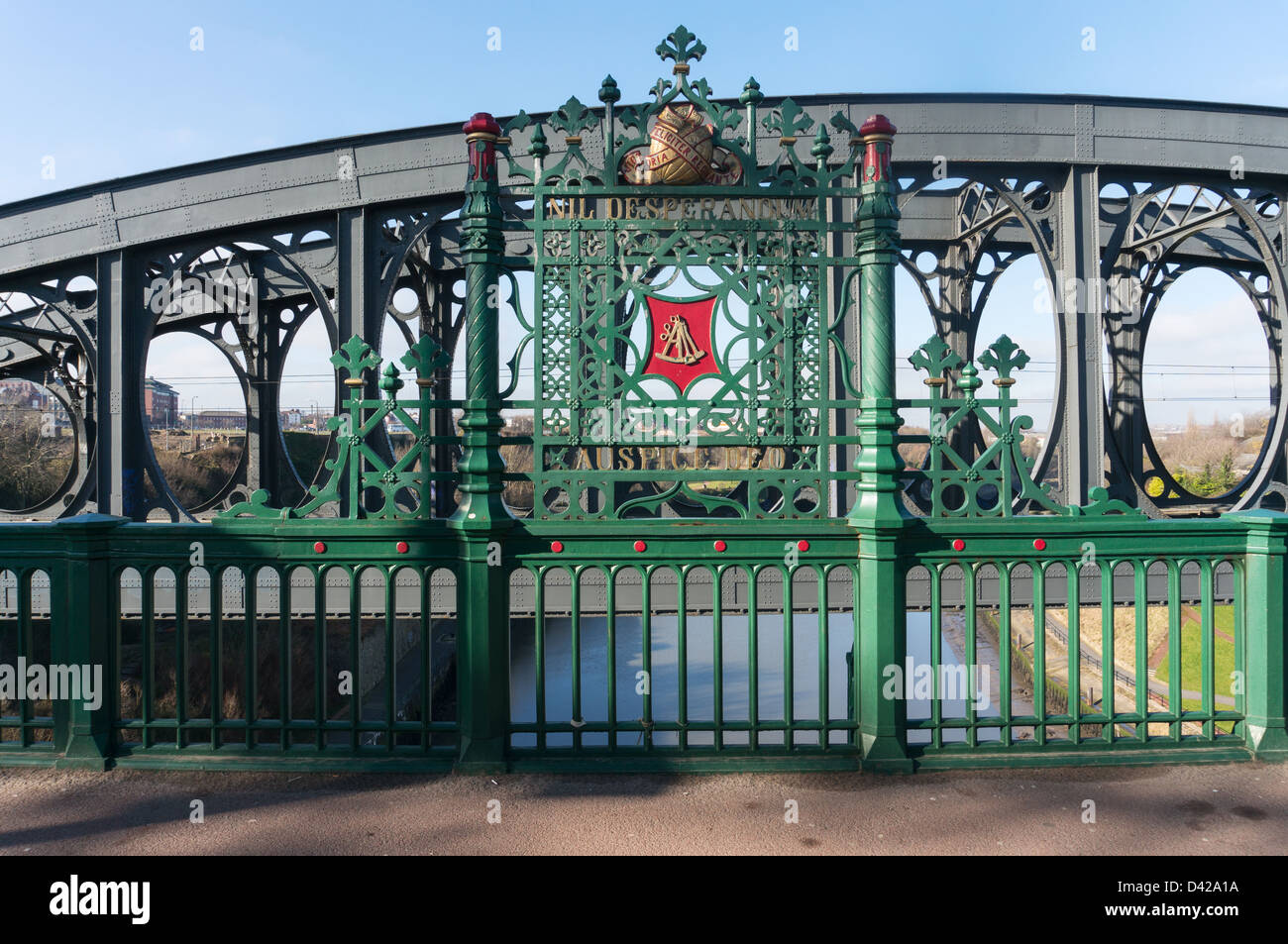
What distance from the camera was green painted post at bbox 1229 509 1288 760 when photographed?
15.7ft

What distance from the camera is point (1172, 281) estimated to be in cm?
1850

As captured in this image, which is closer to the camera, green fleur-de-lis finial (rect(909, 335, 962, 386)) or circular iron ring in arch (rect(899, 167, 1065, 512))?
green fleur-de-lis finial (rect(909, 335, 962, 386))

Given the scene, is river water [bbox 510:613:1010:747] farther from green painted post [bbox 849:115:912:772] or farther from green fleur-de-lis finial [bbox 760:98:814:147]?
green fleur-de-lis finial [bbox 760:98:814:147]

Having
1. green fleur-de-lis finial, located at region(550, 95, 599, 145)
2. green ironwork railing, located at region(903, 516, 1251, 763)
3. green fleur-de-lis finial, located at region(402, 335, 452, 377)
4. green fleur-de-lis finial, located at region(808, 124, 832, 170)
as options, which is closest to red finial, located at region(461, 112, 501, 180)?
green fleur-de-lis finial, located at region(550, 95, 599, 145)

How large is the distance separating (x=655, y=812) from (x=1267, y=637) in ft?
12.9

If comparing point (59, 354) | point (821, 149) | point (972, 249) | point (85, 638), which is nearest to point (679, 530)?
point (821, 149)

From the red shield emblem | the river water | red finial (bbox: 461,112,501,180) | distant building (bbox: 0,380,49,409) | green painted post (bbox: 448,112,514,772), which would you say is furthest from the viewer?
distant building (bbox: 0,380,49,409)

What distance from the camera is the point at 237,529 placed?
4.78 meters

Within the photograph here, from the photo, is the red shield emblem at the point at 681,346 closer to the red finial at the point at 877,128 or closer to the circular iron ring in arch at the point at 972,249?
the red finial at the point at 877,128


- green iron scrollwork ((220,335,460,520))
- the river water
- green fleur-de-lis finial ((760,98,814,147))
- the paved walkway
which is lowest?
the river water

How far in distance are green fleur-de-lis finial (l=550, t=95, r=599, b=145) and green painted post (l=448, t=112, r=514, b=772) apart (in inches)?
16.1

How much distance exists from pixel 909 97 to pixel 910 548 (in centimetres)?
1336

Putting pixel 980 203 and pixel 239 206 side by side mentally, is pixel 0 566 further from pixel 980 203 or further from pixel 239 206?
pixel 980 203

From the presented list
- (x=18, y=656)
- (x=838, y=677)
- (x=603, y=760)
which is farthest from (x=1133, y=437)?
(x=18, y=656)
